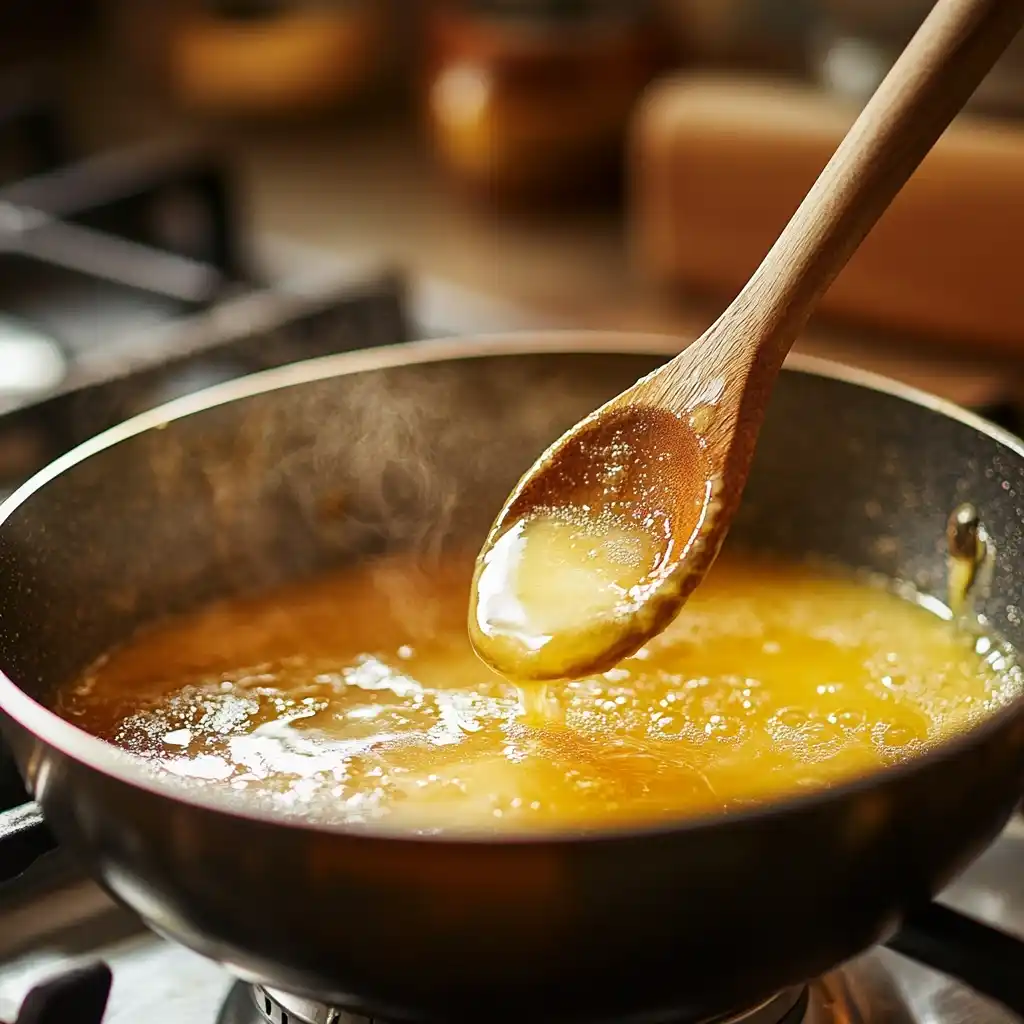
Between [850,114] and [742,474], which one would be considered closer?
[742,474]

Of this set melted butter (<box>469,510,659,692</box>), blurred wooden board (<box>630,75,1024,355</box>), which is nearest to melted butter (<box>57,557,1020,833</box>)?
melted butter (<box>469,510,659,692</box>)

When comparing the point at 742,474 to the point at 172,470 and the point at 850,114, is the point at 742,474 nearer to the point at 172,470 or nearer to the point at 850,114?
the point at 172,470

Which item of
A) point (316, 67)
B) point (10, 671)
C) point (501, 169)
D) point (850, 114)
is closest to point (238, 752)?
point (10, 671)

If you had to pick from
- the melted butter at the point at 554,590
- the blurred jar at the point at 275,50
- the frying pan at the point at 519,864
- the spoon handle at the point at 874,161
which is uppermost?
the blurred jar at the point at 275,50

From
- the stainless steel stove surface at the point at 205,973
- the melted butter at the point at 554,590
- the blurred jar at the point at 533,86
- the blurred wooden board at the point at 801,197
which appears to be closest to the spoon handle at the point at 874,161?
the melted butter at the point at 554,590

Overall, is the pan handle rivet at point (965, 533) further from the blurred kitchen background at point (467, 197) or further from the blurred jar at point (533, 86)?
the blurred jar at point (533, 86)

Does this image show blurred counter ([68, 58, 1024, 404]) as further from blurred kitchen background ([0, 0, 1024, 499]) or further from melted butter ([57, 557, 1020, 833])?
melted butter ([57, 557, 1020, 833])

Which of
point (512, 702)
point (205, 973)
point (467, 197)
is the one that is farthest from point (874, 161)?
point (467, 197)
